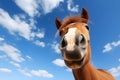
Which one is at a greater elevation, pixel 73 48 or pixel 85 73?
pixel 85 73

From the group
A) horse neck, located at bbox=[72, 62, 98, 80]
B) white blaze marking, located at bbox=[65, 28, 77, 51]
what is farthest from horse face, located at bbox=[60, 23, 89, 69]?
horse neck, located at bbox=[72, 62, 98, 80]

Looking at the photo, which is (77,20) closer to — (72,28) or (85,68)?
(72,28)

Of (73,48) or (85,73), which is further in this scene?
(85,73)

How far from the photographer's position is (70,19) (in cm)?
453

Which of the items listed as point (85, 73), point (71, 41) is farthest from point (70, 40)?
A: point (85, 73)

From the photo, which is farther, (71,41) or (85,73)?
(85,73)

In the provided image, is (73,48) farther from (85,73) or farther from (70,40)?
(85,73)

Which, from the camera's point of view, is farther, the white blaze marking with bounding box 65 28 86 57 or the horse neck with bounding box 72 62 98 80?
the horse neck with bounding box 72 62 98 80

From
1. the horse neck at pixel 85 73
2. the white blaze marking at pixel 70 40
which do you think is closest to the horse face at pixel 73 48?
the white blaze marking at pixel 70 40

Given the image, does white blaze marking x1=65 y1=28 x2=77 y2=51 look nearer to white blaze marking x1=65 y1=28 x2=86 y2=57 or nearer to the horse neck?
white blaze marking x1=65 y1=28 x2=86 y2=57

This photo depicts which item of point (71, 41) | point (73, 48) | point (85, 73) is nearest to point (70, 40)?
point (71, 41)

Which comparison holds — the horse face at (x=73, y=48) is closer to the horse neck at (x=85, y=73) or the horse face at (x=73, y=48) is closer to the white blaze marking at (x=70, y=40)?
the white blaze marking at (x=70, y=40)

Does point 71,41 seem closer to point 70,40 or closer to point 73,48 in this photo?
point 70,40

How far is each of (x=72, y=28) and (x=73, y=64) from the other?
0.72 meters
